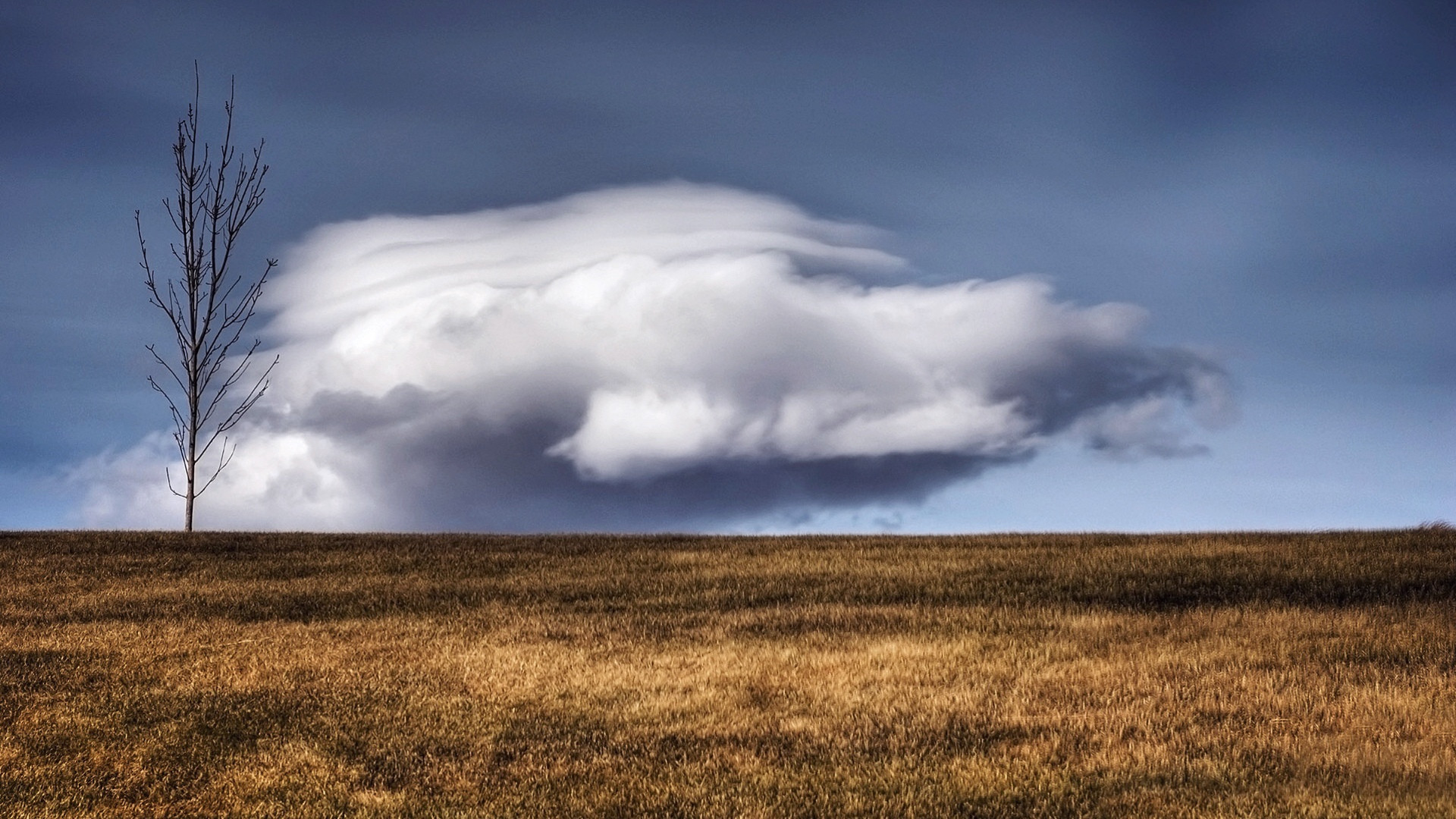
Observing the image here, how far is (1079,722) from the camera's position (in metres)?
11.4

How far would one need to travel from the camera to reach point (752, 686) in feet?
43.0

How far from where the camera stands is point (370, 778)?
404 inches

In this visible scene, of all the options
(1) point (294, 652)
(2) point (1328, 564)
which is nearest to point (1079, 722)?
(1) point (294, 652)

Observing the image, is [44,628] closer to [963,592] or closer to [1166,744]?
[963,592]

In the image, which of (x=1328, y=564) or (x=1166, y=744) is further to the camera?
(x=1328, y=564)

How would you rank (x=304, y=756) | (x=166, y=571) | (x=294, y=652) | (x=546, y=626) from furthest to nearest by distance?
(x=166, y=571), (x=546, y=626), (x=294, y=652), (x=304, y=756)

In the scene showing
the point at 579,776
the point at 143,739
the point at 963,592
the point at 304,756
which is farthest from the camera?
the point at 963,592

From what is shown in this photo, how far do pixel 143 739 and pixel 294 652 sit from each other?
4148 millimetres

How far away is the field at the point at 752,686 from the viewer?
382 inches

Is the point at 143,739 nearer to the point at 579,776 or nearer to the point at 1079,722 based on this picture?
the point at 579,776

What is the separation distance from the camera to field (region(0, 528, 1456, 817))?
9703 mm

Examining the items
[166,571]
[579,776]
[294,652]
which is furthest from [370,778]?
[166,571]

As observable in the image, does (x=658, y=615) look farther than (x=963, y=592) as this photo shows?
No

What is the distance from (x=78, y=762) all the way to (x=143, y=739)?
2.40ft
